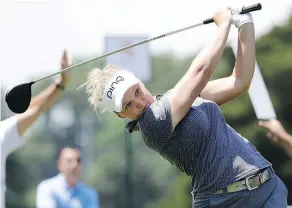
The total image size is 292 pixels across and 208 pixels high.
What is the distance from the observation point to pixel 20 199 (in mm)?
13477

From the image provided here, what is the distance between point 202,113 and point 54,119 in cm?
921

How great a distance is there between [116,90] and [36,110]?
3.24m

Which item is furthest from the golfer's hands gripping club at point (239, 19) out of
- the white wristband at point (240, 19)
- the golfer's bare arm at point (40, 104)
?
the golfer's bare arm at point (40, 104)

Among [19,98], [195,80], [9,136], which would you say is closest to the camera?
[195,80]

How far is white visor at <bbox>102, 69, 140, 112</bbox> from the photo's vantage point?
4367 mm

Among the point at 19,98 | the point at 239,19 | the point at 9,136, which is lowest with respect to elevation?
the point at 9,136

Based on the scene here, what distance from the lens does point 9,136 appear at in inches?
285

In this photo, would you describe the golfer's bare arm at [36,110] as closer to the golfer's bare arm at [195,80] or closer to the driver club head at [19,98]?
the driver club head at [19,98]

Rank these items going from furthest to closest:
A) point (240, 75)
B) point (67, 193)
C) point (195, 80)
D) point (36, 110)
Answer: point (67, 193) → point (36, 110) → point (240, 75) → point (195, 80)

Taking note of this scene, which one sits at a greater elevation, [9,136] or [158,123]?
[158,123]

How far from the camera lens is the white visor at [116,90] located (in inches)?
172

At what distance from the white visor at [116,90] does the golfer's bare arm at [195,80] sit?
0.21 m

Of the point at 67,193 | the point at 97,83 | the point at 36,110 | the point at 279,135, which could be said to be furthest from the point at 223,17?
the point at 67,193

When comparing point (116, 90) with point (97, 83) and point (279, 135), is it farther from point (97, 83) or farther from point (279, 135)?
point (279, 135)
